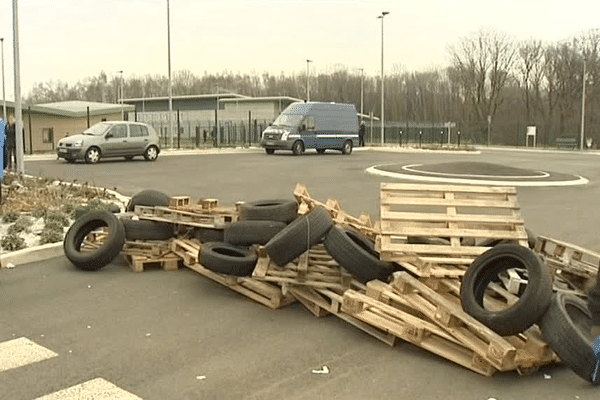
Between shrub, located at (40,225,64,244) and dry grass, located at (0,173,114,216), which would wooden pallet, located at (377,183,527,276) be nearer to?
shrub, located at (40,225,64,244)

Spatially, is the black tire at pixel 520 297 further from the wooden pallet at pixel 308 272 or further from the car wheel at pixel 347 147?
the car wheel at pixel 347 147

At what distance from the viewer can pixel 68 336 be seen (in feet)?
18.8

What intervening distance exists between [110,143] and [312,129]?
38.2ft

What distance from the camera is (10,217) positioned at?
10.4 m

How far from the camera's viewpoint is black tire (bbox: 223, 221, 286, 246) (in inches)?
276

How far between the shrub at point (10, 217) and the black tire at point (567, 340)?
28.0 ft

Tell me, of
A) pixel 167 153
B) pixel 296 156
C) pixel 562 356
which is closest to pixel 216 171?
pixel 296 156

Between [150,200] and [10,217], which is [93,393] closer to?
[150,200]

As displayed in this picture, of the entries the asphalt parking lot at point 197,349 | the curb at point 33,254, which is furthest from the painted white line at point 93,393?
the curb at point 33,254

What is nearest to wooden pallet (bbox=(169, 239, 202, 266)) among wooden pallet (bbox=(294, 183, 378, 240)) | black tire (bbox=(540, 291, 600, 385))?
wooden pallet (bbox=(294, 183, 378, 240))

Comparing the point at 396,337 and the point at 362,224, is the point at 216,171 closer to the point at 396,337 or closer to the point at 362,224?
the point at 362,224

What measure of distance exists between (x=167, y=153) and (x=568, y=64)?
64456 millimetres

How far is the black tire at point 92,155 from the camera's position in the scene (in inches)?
1002

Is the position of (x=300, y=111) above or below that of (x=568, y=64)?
below
